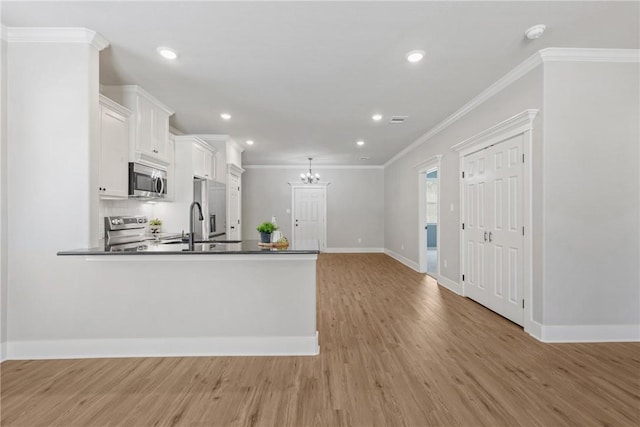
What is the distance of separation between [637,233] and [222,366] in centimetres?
402

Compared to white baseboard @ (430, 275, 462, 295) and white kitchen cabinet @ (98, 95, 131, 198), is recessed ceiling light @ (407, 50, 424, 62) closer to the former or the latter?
white kitchen cabinet @ (98, 95, 131, 198)

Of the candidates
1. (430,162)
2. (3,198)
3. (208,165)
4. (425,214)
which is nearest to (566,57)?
(430,162)

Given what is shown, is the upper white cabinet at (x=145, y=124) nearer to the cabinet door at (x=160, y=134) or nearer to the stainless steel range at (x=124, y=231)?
the cabinet door at (x=160, y=134)

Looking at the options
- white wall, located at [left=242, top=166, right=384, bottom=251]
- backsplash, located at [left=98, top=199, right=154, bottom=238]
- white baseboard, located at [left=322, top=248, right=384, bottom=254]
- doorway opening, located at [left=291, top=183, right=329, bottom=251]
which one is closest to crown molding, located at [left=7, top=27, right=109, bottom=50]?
backsplash, located at [left=98, top=199, right=154, bottom=238]

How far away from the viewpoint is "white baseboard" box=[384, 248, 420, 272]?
6.91 m

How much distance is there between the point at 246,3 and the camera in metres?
2.25

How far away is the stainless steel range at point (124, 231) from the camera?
12.1ft

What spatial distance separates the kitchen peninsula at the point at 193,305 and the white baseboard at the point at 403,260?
15.0ft

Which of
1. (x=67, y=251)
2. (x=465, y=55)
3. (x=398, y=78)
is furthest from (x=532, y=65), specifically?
(x=67, y=251)

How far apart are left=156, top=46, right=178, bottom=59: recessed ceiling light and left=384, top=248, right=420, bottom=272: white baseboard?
5746 mm

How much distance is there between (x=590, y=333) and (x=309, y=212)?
7.45 m

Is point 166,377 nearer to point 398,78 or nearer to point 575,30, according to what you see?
point 398,78

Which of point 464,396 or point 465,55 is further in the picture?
point 465,55

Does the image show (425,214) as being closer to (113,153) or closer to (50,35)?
(113,153)
